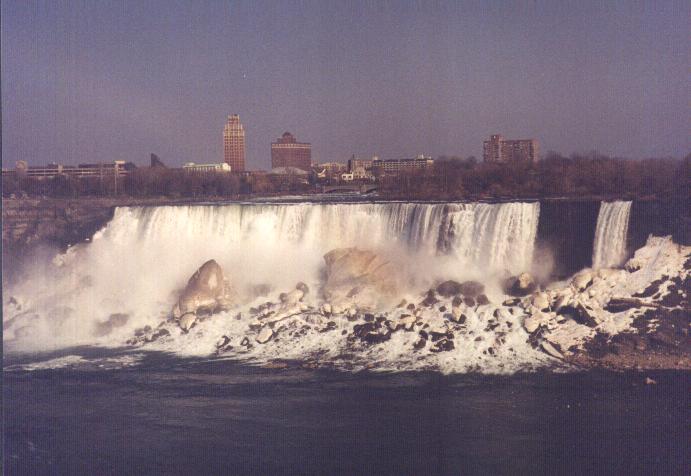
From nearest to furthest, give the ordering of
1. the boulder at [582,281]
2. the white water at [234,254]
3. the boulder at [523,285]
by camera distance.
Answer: the boulder at [582,281] < the boulder at [523,285] < the white water at [234,254]

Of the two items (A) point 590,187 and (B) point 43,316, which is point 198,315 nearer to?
(B) point 43,316

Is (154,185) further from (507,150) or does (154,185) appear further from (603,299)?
(603,299)

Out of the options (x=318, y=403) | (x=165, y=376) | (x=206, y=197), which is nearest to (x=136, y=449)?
(x=318, y=403)

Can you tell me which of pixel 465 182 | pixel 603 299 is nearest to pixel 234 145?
pixel 465 182

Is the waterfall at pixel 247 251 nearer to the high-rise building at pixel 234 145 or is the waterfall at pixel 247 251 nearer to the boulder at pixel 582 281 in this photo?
the boulder at pixel 582 281

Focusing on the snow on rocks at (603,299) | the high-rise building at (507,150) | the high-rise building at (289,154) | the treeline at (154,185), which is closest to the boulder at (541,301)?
the snow on rocks at (603,299)
